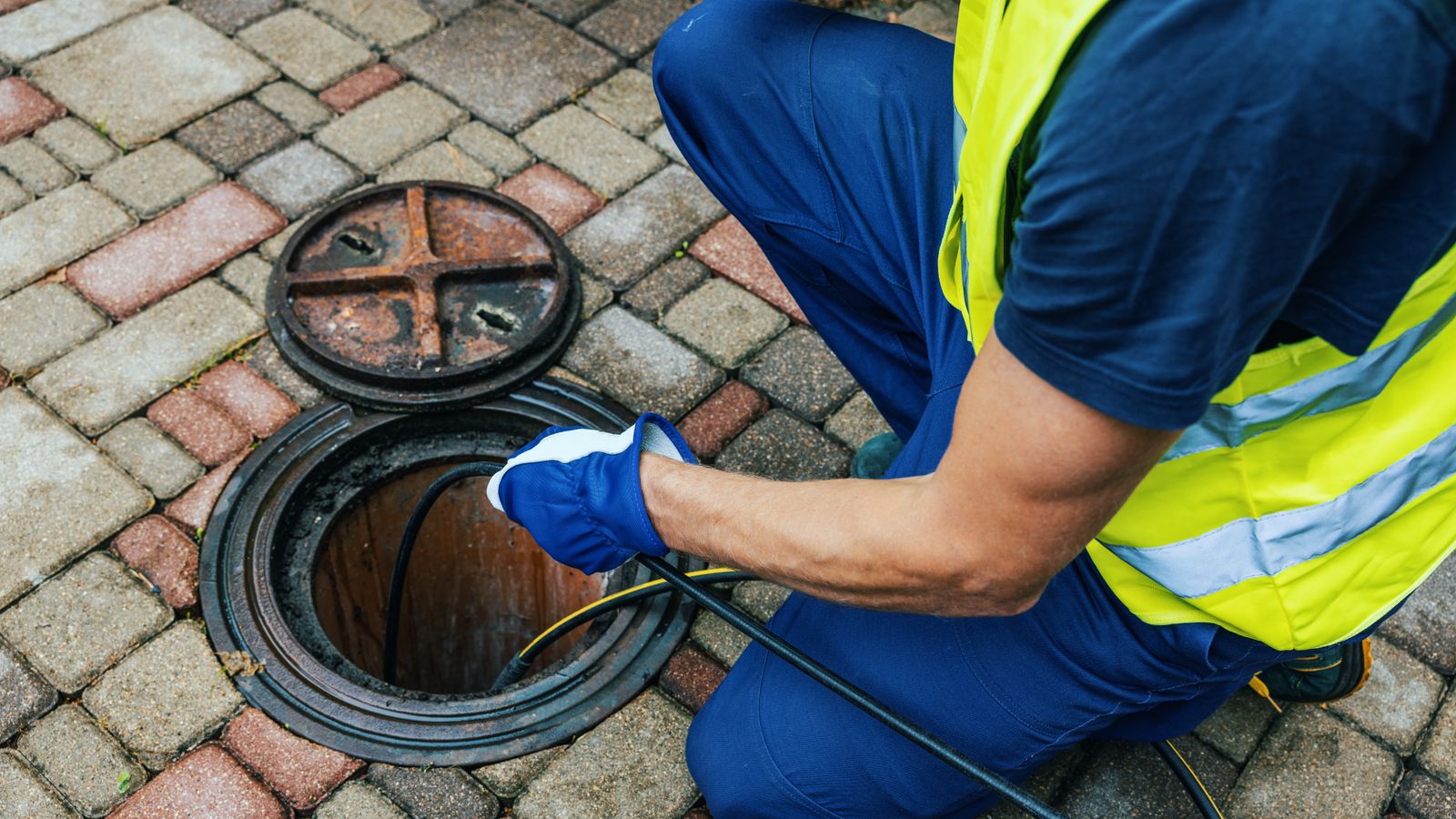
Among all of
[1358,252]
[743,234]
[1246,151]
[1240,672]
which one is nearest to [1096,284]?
[1246,151]

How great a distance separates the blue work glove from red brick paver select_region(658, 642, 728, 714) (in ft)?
1.47

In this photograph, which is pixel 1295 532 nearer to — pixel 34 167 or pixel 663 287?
pixel 663 287

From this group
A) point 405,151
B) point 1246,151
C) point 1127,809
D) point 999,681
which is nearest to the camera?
point 1246,151

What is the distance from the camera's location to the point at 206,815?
2.16m

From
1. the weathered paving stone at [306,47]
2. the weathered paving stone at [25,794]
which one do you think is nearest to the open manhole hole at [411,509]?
the weathered paving stone at [25,794]

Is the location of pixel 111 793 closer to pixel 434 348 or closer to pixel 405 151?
pixel 434 348

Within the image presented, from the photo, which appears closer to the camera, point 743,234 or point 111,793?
point 111,793

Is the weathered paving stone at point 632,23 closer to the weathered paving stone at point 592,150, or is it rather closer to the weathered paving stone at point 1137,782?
the weathered paving stone at point 592,150

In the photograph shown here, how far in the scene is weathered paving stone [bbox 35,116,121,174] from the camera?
124 inches

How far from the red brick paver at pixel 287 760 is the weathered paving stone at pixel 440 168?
149 centimetres

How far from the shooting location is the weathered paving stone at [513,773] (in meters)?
2.23

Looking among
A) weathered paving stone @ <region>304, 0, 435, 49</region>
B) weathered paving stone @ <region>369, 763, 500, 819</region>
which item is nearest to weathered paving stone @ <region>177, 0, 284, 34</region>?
weathered paving stone @ <region>304, 0, 435, 49</region>

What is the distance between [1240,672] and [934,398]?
0.65 meters

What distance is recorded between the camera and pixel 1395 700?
248cm
